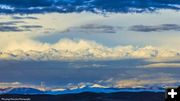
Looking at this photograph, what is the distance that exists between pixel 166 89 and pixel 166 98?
1.53m

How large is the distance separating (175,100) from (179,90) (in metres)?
1.98

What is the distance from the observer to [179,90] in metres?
93.3

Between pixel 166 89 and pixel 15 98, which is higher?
pixel 15 98

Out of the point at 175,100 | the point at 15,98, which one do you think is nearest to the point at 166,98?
the point at 175,100

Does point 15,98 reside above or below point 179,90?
above

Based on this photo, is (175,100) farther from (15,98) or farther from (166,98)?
(15,98)

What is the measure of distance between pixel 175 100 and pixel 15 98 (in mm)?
115357

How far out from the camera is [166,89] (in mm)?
93250

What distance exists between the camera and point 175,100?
92500mm

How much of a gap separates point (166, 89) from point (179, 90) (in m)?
2.21

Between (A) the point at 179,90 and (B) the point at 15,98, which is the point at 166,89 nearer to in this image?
(A) the point at 179,90

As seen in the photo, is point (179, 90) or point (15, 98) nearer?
point (179, 90)

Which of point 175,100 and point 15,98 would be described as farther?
point 15,98

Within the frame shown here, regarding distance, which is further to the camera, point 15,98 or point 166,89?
point 15,98
